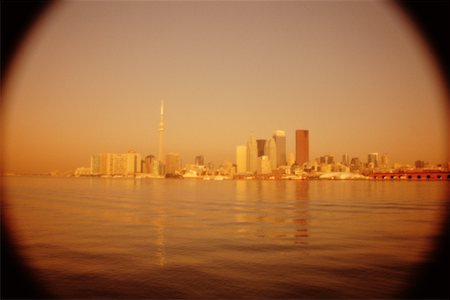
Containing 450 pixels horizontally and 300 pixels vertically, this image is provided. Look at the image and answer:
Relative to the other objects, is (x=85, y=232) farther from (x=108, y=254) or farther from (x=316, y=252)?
(x=316, y=252)

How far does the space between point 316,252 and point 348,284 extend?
5.42 metres

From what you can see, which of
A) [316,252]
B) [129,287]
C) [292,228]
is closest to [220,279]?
[129,287]

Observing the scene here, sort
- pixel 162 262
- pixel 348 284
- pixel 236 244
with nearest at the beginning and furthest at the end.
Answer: pixel 348 284 < pixel 162 262 < pixel 236 244

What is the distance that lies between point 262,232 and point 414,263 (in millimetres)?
10521

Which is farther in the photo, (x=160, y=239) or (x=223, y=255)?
(x=160, y=239)

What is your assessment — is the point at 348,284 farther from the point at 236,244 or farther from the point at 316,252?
the point at 236,244

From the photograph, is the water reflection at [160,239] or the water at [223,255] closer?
the water at [223,255]

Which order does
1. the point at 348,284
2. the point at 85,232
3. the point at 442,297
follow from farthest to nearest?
the point at 85,232 < the point at 348,284 < the point at 442,297

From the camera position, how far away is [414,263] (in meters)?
18.0

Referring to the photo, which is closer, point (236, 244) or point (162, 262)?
point (162, 262)

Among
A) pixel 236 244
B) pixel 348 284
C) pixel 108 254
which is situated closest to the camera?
pixel 348 284

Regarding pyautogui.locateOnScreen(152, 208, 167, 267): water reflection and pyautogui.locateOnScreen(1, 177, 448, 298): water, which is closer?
pyautogui.locateOnScreen(1, 177, 448, 298): water

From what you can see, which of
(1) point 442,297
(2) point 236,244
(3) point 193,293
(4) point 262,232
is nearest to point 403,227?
(4) point 262,232

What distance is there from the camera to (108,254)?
19.5m
